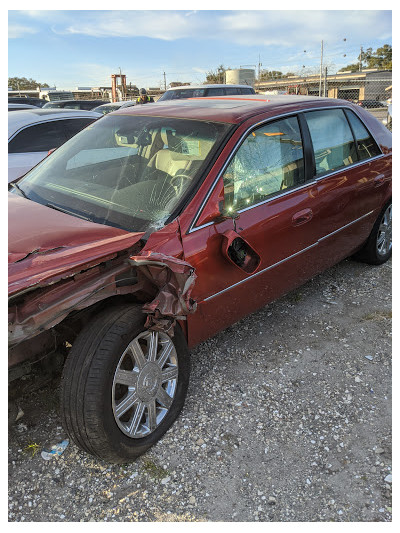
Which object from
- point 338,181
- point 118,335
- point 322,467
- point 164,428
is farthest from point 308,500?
point 338,181

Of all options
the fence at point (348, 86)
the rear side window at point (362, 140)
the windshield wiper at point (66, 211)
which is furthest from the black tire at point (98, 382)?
the fence at point (348, 86)

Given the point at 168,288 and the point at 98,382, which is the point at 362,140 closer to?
Result: the point at 168,288

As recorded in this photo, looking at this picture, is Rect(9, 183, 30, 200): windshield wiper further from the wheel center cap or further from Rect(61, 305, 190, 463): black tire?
the wheel center cap

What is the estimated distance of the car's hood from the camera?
1801 millimetres

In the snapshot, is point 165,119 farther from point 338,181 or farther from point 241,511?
point 241,511

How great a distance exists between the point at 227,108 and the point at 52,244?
5.55 ft

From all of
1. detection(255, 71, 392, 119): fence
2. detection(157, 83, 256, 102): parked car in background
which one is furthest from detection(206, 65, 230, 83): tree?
detection(157, 83, 256, 102): parked car in background

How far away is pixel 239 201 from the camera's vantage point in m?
2.70

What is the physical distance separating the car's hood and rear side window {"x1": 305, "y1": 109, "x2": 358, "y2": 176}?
1.90m

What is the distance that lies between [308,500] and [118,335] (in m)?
1.26

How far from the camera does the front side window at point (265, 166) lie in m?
2.68

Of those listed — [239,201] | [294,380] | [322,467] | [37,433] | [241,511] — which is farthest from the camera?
[294,380]

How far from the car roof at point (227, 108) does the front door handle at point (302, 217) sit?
727mm

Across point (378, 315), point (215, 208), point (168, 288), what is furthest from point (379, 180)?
point (168, 288)
